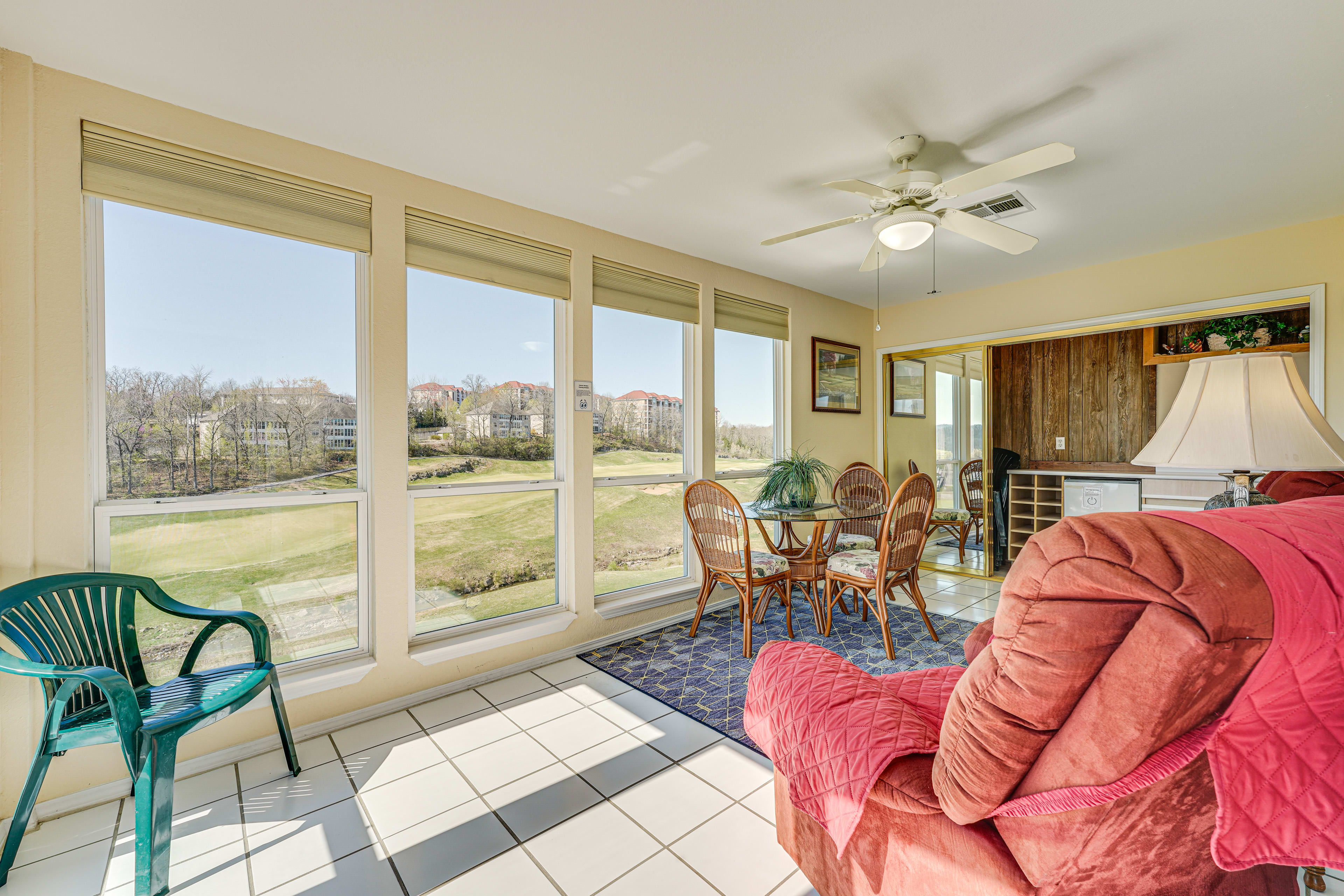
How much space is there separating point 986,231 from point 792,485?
1.83 meters

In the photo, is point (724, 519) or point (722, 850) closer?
point (722, 850)

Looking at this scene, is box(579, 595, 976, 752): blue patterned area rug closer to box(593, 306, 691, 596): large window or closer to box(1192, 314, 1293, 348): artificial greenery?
box(593, 306, 691, 596): large window

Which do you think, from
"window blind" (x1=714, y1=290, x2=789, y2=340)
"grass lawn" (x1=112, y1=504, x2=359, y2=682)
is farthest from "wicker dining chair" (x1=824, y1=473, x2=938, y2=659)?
"grass lawn" (x1=112, y1=504, x2=359, y2=682)

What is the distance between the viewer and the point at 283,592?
2.45 metres

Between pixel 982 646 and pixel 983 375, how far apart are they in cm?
388

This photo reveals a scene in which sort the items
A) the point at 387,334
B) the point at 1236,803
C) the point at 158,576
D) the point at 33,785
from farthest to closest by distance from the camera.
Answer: the point at 387,334 → the point at 158,576 → the point at 33,785 → the point at 1236,803

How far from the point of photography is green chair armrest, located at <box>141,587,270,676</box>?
2018 millimetres

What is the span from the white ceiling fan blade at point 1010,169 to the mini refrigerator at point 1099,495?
11.0 ft

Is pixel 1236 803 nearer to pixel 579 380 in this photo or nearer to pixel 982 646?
pixel 982 646

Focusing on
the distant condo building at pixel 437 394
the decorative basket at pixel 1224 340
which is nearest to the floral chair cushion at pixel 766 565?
the distant condo building at pixel 437 394

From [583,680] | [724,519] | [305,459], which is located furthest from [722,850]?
[305,459]

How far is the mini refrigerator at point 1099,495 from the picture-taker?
177 inches

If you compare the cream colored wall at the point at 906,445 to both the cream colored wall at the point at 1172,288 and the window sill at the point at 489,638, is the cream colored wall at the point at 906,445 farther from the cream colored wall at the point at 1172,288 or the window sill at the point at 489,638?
the window sill at the point at 489,638

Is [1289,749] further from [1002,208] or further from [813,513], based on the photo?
[1002,208]
